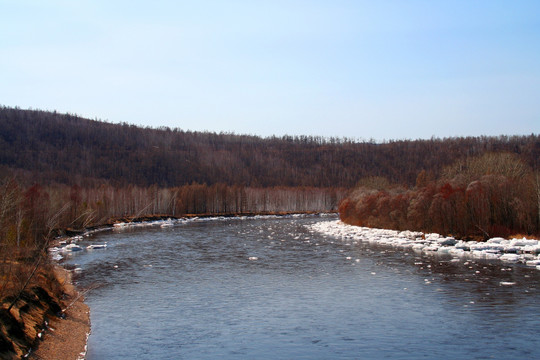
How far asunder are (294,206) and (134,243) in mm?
88109

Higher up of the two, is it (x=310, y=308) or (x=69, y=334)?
(x=69, y=334)

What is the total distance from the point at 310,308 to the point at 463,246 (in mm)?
22231

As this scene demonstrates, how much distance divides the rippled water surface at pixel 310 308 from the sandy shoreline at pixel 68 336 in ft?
1.41

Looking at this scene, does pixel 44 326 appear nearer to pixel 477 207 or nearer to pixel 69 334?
pixel 69 334

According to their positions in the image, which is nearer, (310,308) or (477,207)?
(310,308)

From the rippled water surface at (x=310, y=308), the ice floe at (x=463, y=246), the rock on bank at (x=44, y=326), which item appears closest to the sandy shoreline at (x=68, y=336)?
the rock on bank at (x=44, y=326)

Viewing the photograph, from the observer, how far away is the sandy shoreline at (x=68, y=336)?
46.1 feet

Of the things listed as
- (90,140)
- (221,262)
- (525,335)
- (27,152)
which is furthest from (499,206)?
(90,140)

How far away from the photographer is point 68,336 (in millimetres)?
15914

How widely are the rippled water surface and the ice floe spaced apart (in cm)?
276

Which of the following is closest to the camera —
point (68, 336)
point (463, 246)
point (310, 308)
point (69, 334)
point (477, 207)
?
point (68, 336)

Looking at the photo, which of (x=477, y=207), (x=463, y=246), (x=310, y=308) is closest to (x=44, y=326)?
(x=310, y=308)

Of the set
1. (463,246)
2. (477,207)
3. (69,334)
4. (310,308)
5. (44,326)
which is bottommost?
(310,308)

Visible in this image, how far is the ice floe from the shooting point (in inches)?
1295
